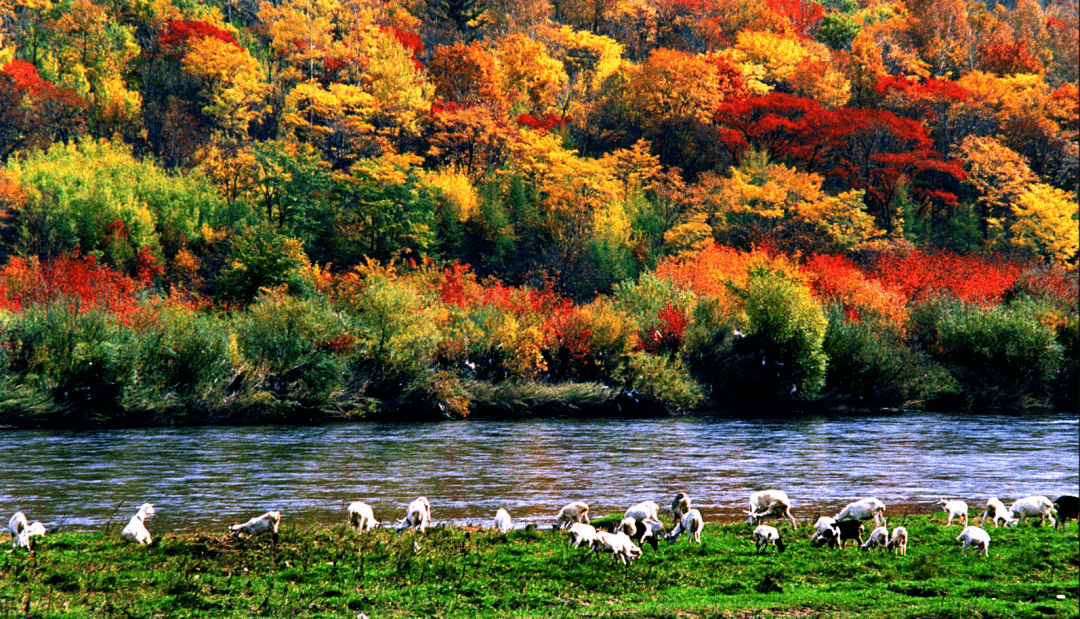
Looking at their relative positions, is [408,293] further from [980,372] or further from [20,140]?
[20,140]

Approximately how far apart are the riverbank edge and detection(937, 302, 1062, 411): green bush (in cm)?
113

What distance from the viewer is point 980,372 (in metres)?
53.3

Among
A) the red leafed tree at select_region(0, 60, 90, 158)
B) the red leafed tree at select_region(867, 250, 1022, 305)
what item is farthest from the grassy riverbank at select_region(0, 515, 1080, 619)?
the red leafed tree at select_region(0, 60, 90, 158)

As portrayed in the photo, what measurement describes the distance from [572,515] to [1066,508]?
861 cm

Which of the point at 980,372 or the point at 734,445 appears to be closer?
the point at 734,445

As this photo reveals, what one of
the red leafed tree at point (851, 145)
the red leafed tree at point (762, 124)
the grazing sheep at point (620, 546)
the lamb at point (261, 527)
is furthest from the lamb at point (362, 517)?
the red leafed tree at point (762, 124)

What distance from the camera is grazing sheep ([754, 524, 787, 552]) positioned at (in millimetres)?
17375

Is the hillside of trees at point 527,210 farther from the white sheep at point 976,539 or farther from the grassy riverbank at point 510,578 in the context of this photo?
the white sheep at point 976,539

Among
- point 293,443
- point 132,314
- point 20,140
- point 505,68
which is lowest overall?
point 293,443

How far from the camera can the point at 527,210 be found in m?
76.2

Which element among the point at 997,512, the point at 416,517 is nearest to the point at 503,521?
the point at 416,517

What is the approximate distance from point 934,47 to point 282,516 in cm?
8306

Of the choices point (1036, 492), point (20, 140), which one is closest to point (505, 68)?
point (20, 140)

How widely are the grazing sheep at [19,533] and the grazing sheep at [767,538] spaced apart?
418 inches
